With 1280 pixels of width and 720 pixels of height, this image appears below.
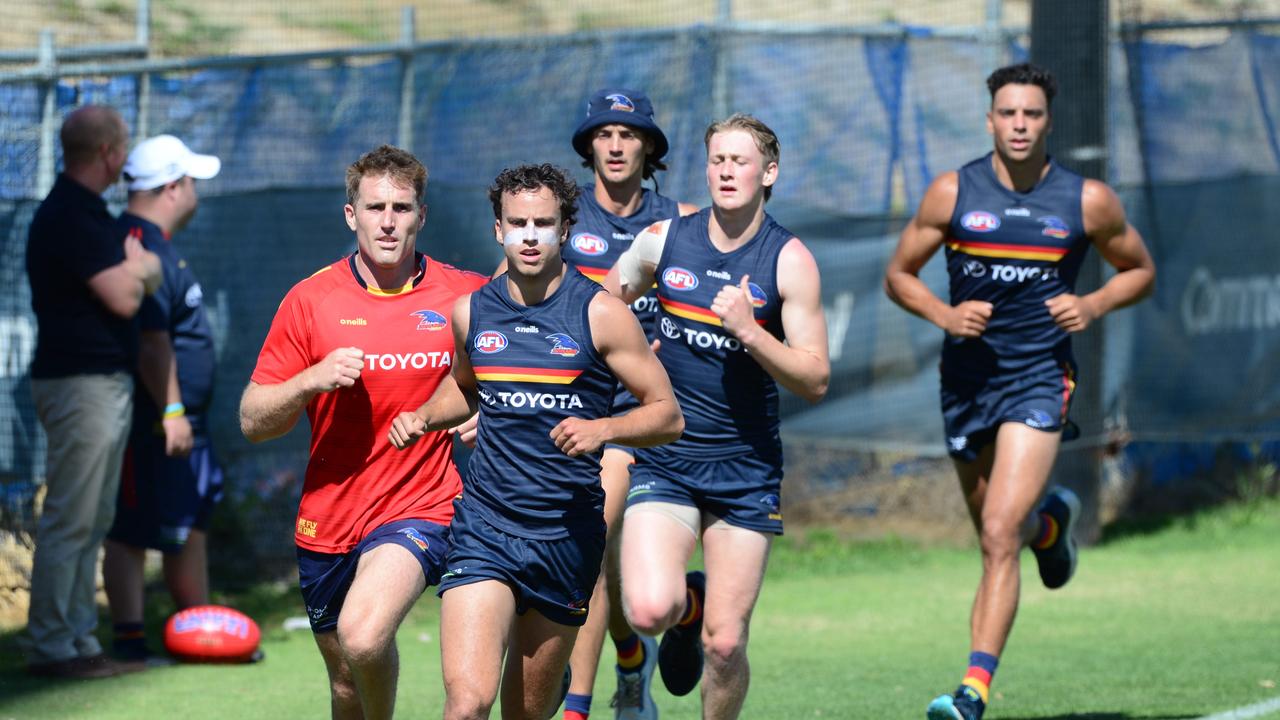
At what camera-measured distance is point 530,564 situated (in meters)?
5.00

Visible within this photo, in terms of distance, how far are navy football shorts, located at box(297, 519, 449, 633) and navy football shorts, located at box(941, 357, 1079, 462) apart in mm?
2891

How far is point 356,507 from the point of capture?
5328mm

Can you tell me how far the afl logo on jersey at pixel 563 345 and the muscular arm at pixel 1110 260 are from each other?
285cm

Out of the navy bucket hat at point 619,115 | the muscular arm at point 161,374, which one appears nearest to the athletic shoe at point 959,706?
the navy bucket hat at point 619,115

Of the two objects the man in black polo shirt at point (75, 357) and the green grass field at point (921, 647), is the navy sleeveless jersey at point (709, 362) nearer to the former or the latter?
the green grass field at point (921, 647)

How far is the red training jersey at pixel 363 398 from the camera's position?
5.32 metres

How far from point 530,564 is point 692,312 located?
134 cm

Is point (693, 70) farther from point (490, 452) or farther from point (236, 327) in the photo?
point (490, 452)

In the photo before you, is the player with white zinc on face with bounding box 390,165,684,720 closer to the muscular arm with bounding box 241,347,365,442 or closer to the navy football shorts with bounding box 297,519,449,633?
the navy football shorts with bounding box 297,519,449,633

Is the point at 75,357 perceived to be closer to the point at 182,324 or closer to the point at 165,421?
the point at 165,421

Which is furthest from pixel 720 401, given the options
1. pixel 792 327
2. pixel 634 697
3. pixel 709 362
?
pixel 634 697

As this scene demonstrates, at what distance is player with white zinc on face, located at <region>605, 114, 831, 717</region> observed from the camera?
225 inches

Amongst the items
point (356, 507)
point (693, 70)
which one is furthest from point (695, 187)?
→ point (356, 507)

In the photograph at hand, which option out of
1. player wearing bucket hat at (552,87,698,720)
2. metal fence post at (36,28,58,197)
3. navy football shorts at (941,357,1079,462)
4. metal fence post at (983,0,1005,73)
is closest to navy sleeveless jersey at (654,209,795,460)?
player wearing bucket hat at (552,87,698,720)
